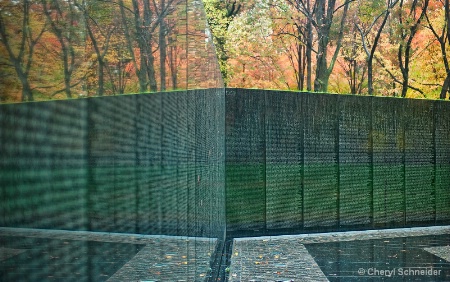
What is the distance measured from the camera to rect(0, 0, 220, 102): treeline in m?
0.99

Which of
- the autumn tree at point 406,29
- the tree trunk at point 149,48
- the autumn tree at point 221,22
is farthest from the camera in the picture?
the autumn tree at point 221,22

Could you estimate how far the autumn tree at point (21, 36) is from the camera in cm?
96

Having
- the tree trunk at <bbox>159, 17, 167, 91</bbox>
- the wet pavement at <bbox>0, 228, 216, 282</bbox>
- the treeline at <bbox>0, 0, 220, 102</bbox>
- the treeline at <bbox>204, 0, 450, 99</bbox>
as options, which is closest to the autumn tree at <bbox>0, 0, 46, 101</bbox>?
the treeline at <bbox>0, 0, 220, 102</bbox>

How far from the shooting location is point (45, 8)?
1.12m

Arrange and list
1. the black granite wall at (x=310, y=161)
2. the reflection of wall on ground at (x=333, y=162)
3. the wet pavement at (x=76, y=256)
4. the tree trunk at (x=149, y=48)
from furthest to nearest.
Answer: the reflection of wall on ground at (x=333, y=162)
the black granite wall at (x=310, y=161)
the tree trunk at (x=149, y=48)
the wet pavement at (x=76, y=256)

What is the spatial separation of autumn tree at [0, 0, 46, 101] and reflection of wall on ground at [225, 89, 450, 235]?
9827 mm

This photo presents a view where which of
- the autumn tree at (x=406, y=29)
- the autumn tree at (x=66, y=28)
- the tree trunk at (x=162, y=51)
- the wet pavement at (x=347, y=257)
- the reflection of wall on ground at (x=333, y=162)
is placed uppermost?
the autumn tree at (x=406, y=29)

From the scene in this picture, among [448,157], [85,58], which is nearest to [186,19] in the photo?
[85,58]

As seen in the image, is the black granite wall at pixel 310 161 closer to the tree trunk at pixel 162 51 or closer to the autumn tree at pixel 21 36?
the tree trunk at pixel 162 51

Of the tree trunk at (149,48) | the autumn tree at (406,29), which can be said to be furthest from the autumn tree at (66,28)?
the autumn tree at (406,29)

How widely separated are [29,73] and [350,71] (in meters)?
30.3

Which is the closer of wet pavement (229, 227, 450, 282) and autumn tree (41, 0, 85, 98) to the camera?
autumn tree (41, 0, 85, 98)

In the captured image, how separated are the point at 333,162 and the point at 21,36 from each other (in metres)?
10.9

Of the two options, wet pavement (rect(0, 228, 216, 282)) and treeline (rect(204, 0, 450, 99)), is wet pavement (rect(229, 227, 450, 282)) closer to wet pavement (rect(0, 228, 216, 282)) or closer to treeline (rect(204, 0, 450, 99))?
wet pavement (rect(0, 228, 216, 282))
